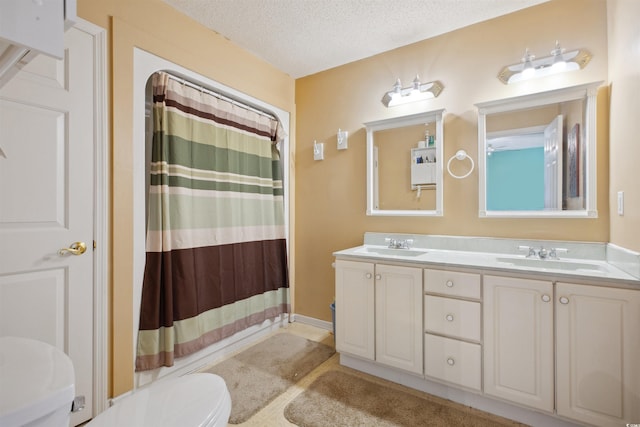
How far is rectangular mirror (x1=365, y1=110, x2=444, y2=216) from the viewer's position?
2.27 metres

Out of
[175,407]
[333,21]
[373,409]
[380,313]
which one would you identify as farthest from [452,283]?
[333,21]

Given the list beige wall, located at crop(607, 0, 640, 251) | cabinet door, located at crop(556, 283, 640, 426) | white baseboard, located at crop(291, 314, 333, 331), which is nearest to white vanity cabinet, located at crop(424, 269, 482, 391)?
cabinet door, located at crop(556, 283, 640, 426)

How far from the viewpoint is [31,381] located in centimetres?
72

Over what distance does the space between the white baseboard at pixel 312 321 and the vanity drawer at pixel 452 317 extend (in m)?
1.22

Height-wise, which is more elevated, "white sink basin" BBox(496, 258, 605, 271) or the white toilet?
"white sink basin" BBox(496, 258, 605, 271)

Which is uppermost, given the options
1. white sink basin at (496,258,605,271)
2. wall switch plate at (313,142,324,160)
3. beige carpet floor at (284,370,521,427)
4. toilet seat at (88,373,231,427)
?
wall switch plate at (313,142,324,160)

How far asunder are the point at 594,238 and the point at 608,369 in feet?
2.56

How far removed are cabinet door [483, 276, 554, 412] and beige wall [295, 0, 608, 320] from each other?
574 mm

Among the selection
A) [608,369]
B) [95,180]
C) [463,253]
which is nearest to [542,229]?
[463,253]

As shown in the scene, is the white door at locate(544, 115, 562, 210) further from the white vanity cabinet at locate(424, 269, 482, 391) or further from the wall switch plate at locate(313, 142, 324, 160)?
the wall switch plate at locate(313, 142, 324, 160)

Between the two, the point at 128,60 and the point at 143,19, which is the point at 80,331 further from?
the point at 143,19

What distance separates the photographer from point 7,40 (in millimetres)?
562

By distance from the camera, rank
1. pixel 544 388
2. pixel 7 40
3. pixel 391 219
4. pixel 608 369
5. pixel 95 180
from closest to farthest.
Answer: pixel 7 40
pixel 608 369
pixel 544 388
pixel 95 180
pixel 391 219

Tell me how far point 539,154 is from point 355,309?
1594 mm
